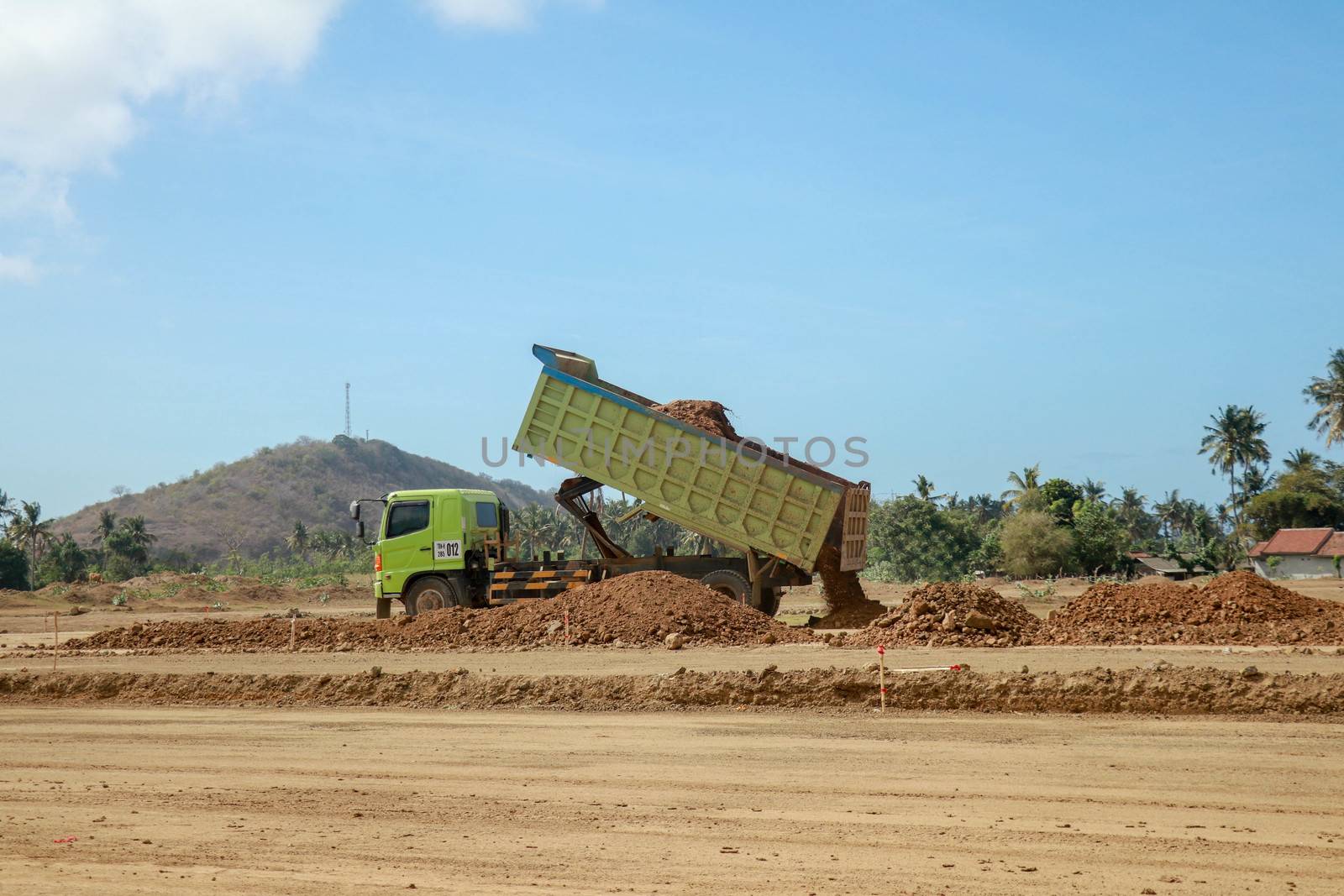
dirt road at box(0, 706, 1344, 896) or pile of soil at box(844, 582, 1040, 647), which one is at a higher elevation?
pile of soil at box(844, 582, 1040, 647)

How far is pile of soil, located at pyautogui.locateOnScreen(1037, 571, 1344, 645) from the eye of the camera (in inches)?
609

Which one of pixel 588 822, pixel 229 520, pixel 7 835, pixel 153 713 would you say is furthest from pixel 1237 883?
pixel 229 520

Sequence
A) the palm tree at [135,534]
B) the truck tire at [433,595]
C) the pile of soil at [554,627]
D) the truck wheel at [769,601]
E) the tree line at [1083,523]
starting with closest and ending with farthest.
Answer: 1. the pile of soil at [554,627]
2. the truck wheel at [769,601]
3. the truck tire at [433,595]
4. the tree line at [1083,523]
5. the palm tree at [135,534]

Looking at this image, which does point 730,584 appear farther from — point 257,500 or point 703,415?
point 257,500

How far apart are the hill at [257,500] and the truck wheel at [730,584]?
105m

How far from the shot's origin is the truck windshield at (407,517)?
19828mm

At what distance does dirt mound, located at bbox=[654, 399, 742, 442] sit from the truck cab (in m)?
3.82

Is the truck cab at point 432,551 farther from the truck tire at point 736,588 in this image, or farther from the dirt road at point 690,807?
the dirt road at point 690,807

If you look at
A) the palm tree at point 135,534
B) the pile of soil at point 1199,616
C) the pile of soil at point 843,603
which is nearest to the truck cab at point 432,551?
the pile of soil at point 843,603

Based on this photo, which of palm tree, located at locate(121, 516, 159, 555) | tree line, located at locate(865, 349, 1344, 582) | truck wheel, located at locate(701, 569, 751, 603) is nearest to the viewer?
truck wheel, located at locate(701, 569, 751, 603)

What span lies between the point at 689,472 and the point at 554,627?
325 centimetres

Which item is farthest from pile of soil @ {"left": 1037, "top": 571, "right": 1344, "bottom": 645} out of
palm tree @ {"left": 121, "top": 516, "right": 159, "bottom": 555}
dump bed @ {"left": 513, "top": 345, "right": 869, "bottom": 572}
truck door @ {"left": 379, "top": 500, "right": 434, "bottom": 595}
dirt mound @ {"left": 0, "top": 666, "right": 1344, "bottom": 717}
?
palm tree @ {"left": 121, "top": 516, "right": 159, "bottom": 555}

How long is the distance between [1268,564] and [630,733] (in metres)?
49.7

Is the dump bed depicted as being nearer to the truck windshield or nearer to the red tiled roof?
the truck windshield
